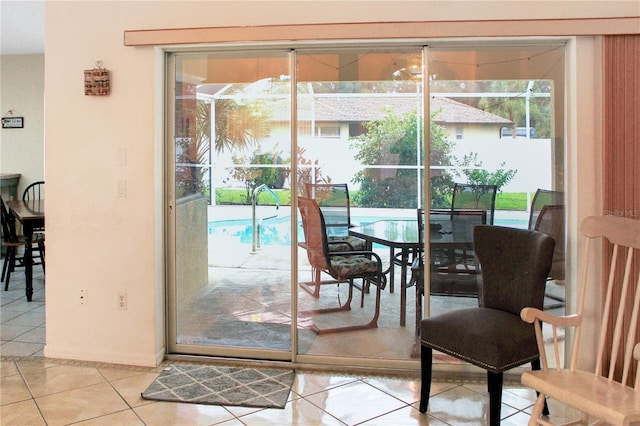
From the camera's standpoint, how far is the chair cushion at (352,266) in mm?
3467

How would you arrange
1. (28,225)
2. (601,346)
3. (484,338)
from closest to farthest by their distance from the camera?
(601,346) < (484,338) < (28,225)

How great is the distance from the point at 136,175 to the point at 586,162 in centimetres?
268

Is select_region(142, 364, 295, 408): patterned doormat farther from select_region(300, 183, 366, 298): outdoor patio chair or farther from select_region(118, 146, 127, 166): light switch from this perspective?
select_region(118, 146, 127, 166): light switch

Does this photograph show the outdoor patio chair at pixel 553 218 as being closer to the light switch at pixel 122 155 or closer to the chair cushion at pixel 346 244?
the chair cushion at pixel 346 244

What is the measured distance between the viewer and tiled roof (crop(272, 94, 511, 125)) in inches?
129

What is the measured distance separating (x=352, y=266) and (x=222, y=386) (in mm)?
1058

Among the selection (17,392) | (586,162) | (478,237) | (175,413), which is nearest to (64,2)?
(17,392)

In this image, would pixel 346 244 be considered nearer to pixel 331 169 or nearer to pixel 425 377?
pixel 331 169

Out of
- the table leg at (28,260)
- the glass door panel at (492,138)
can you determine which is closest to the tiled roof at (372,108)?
the glass door panel at (492,138)

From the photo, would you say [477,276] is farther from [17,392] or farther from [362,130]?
[17,392]

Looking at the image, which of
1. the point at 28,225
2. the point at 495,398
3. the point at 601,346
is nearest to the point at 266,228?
the point at 495,398

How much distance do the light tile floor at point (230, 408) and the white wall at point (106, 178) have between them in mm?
228

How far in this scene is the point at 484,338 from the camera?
2535 millimetres

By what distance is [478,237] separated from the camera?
9.86 ft
